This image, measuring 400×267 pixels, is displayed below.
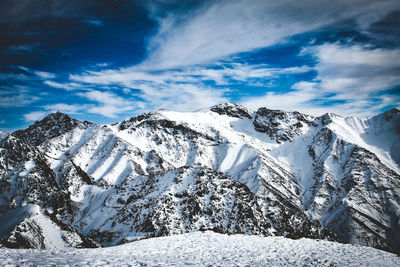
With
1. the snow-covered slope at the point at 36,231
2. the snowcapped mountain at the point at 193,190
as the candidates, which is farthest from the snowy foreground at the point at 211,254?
the snow-covered slope at the point at 36,231

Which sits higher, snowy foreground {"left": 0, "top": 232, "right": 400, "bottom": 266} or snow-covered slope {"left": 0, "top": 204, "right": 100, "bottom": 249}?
snowy foreground {"left": 0, "top": 232, "right": 400, "bottom": 266}

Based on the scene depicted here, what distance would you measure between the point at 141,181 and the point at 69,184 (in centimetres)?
5891

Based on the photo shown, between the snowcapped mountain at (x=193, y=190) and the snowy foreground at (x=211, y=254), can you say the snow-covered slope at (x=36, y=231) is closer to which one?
the snowcapped mountain at (x=193, y=190)

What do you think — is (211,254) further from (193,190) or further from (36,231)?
(193,190)

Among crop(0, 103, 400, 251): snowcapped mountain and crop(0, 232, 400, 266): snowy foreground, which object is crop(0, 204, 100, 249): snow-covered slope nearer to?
crop(0, 103, 400, 251): snowcapped mountain

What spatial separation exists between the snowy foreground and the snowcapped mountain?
6306 millimetres

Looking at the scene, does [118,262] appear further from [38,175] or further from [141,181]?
[38,175]

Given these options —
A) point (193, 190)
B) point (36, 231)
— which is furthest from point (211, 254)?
point (193, 190)

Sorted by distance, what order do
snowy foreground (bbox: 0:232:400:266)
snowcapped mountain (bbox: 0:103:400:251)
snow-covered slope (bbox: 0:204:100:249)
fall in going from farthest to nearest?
1. snowcapped mountain (bbox: 0:103:400:251)
2. snow-covered slope (bbox: 0:204:100:249)
3. snowy foreground (bbox: 0:232:400:266)

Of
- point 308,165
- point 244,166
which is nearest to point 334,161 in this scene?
point 308,165

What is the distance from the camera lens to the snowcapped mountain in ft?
220

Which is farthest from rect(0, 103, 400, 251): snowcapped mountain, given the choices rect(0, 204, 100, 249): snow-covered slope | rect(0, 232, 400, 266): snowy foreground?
rect(0, 204, 100, 249): snow-covered slope

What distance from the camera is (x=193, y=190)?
72.1 metres

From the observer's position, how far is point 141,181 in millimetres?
102750
